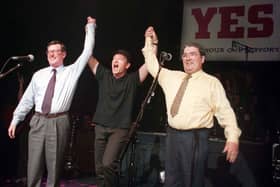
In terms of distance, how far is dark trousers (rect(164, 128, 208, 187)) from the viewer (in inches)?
148

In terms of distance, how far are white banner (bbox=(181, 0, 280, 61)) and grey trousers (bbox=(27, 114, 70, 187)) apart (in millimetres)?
2349

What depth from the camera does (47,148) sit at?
13.2 ft

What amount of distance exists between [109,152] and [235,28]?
98.9 inches

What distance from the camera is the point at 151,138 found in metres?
5.17

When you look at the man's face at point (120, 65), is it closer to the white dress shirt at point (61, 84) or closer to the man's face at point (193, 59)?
the white dress shirt at point (61, 84)

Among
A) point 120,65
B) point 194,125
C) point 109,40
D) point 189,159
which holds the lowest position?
point 189,159

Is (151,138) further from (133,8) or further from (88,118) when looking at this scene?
(133,8)

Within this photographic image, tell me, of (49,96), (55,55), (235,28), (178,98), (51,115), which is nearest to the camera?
(178,98)

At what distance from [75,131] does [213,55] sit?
84.4 inches

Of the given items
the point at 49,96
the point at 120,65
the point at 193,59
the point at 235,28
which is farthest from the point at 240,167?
the point at 49,96

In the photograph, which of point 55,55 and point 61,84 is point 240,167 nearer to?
point 61,84

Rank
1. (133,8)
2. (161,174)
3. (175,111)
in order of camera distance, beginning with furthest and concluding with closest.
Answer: (133,8) → (161,174) → (175,111)

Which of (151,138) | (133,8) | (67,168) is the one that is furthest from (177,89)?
(67,168)

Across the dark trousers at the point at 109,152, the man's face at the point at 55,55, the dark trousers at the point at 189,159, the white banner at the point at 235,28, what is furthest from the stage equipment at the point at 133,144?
the white banner at the point at 235,28
